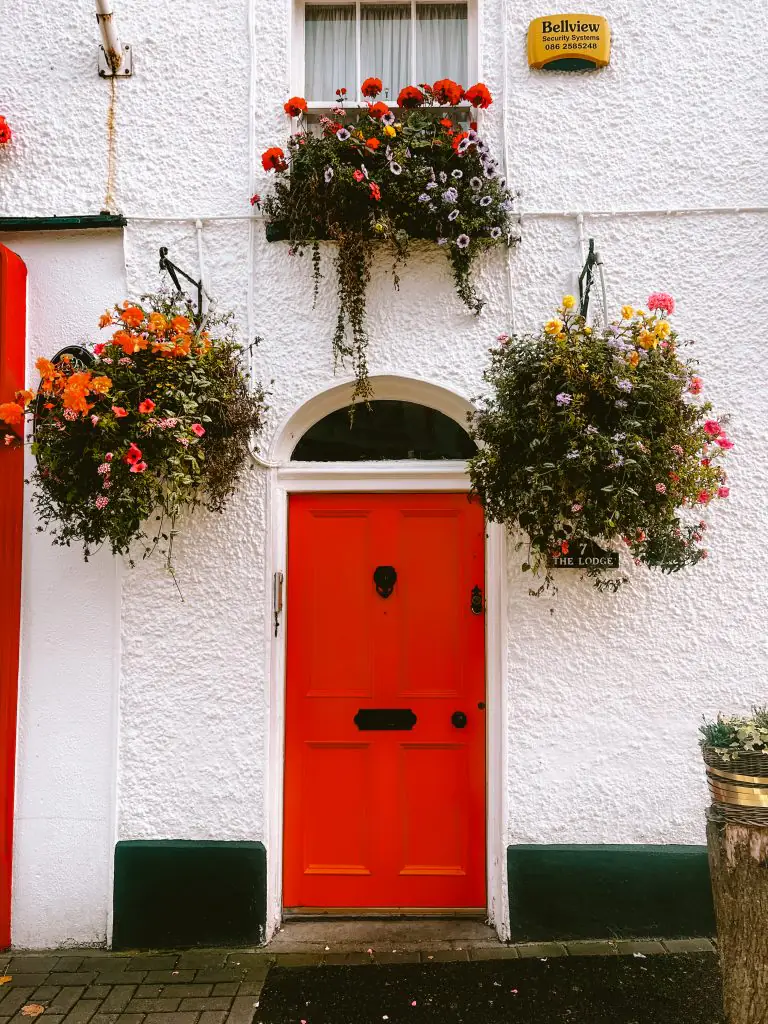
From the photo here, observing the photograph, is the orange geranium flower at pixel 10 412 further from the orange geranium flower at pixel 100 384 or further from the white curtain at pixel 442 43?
the white curtain at pixel 442 43

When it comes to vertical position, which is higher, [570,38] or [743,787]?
[570,38]

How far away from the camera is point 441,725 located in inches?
167

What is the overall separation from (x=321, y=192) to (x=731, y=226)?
2.28 m

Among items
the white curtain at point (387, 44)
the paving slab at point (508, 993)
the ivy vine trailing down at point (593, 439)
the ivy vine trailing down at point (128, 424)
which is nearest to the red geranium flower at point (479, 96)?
the white curtain at point (387, 44)

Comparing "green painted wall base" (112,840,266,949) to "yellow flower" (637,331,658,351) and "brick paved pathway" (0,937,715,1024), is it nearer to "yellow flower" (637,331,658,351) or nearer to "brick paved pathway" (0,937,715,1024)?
"brick paved pathway" (0,937,715,1024)

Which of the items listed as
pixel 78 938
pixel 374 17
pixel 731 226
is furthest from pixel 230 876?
pixel 374 17

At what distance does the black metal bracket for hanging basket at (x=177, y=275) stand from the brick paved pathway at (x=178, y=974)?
10.9ft

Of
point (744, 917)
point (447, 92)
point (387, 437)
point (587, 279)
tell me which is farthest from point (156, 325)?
point (744, 917)

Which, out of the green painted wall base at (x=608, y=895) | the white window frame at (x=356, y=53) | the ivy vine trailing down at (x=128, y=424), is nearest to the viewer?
the ivy vine trailing down at (x=128, y=424)

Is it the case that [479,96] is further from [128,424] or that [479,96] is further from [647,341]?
[128,424]

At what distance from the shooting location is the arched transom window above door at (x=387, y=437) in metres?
4.34

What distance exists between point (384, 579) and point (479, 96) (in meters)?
2.69

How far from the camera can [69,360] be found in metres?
3.63

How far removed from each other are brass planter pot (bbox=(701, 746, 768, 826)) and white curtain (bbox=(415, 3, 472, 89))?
3.95 m
